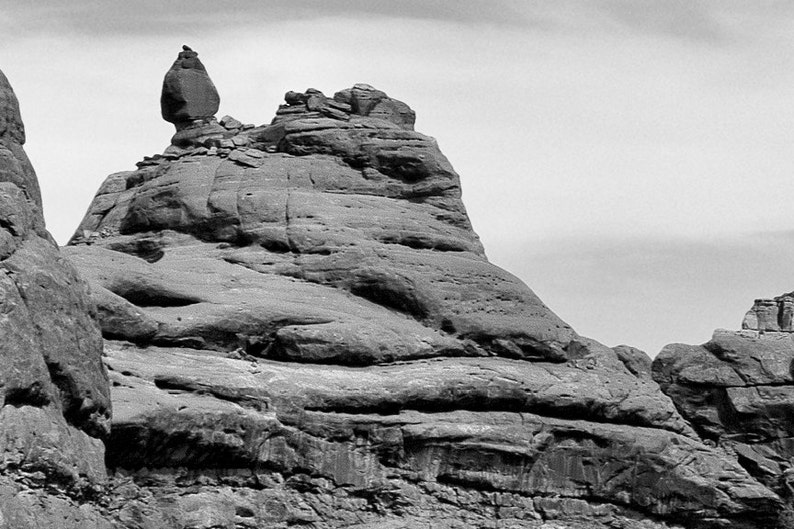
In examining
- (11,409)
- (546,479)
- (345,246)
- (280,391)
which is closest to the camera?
(11,409)

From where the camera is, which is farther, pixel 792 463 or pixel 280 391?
pixel 792 463

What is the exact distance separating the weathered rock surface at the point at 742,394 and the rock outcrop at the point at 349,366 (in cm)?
174

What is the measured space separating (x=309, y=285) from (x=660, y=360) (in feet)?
48.9

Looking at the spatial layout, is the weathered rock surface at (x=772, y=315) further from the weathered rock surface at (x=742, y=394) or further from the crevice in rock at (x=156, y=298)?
the crevice in rock at (x=156, y=298)

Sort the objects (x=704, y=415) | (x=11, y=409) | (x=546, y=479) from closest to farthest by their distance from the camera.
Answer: (x=11, y=409)
(x=546, y=479)
(x=704, y=415)

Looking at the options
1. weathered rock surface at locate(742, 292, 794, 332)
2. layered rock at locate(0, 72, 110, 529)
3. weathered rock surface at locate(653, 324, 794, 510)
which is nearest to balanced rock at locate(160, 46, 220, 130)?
weathered rock surface at locate(653, 324, 794, 510)

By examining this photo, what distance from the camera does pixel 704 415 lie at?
6938 centimetres

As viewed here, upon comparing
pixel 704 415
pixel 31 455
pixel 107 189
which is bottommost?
pixel 31 455

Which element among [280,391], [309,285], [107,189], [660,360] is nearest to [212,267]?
[309,285]

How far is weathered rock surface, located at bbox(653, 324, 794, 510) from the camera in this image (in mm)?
67938

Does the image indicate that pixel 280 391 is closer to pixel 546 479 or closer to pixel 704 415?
pixel 546 479

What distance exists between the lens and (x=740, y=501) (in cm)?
6331

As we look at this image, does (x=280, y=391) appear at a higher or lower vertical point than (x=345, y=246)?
lower

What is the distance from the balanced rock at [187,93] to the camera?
2931 inches
